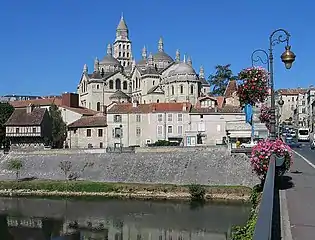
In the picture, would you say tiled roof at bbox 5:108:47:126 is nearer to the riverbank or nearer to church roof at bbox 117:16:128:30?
the riverbank

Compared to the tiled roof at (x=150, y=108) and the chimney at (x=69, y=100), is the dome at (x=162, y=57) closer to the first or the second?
the chimney at (x=69, y=100)

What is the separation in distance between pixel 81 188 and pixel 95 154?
853cm

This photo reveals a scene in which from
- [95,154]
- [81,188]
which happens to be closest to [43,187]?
[81,188]

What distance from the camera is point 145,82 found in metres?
90.2

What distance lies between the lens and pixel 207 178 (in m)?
46.4

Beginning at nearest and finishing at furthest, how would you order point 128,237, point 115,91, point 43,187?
point 128,237
point 43,187
point 115,91

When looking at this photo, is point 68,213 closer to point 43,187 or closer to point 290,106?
point 43,187

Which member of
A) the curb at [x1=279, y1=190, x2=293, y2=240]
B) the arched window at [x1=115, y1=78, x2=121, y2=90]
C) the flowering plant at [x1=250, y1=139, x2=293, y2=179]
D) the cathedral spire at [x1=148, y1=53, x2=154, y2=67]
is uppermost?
the cathedral spire at [x1=148, y1=53, x2=154, y2=67]

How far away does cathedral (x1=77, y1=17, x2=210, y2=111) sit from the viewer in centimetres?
7994

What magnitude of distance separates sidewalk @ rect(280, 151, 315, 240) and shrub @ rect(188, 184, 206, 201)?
69.8ft

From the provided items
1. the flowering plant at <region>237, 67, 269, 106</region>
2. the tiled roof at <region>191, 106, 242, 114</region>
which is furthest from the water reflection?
the tiled roof at <region>191, 106, 242, 114</region>

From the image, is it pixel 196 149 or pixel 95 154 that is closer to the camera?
pixel 196 149

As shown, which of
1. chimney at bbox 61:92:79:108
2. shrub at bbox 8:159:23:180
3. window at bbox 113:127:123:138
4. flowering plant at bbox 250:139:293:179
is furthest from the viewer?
chimney at bbox 61:92:79:108

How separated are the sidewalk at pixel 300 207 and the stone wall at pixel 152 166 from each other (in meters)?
25.2
